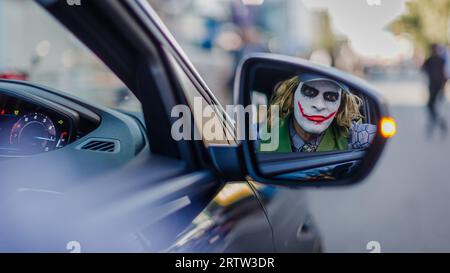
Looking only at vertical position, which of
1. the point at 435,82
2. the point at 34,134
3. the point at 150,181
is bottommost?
the point at 150,181

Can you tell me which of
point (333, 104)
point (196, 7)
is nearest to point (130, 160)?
point (333, 104)

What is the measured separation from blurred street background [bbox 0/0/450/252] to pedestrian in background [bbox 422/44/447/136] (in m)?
1.05

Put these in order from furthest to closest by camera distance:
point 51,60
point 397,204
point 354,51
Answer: point 397,204
point 354,51
point 51,60

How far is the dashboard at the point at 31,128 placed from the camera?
4.93 feet

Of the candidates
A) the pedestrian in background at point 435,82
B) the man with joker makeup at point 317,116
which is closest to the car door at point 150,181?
the man with joker makeup at point 317,116

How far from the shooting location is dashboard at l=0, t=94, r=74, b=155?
1.50 m

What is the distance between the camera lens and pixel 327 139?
1.67 meters

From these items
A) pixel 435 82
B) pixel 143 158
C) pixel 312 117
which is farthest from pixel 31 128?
pixel 435 82

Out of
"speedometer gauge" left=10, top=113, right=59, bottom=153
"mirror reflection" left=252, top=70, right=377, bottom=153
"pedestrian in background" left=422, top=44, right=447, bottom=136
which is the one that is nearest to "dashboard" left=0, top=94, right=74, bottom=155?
"speedometer gauge" left=10, top=113, right=59, bottom=153

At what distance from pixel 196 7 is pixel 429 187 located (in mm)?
3048

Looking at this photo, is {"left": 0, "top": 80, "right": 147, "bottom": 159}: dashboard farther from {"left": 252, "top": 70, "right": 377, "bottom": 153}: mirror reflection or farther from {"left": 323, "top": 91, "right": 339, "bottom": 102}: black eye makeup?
{"left": 323, "top": 91, "right": 339, "bottom": 102}: black eye makeup

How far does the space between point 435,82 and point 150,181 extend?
667 centimetres

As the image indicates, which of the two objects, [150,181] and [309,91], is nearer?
[150,181]

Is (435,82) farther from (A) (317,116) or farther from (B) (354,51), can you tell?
(A) (317,116)
